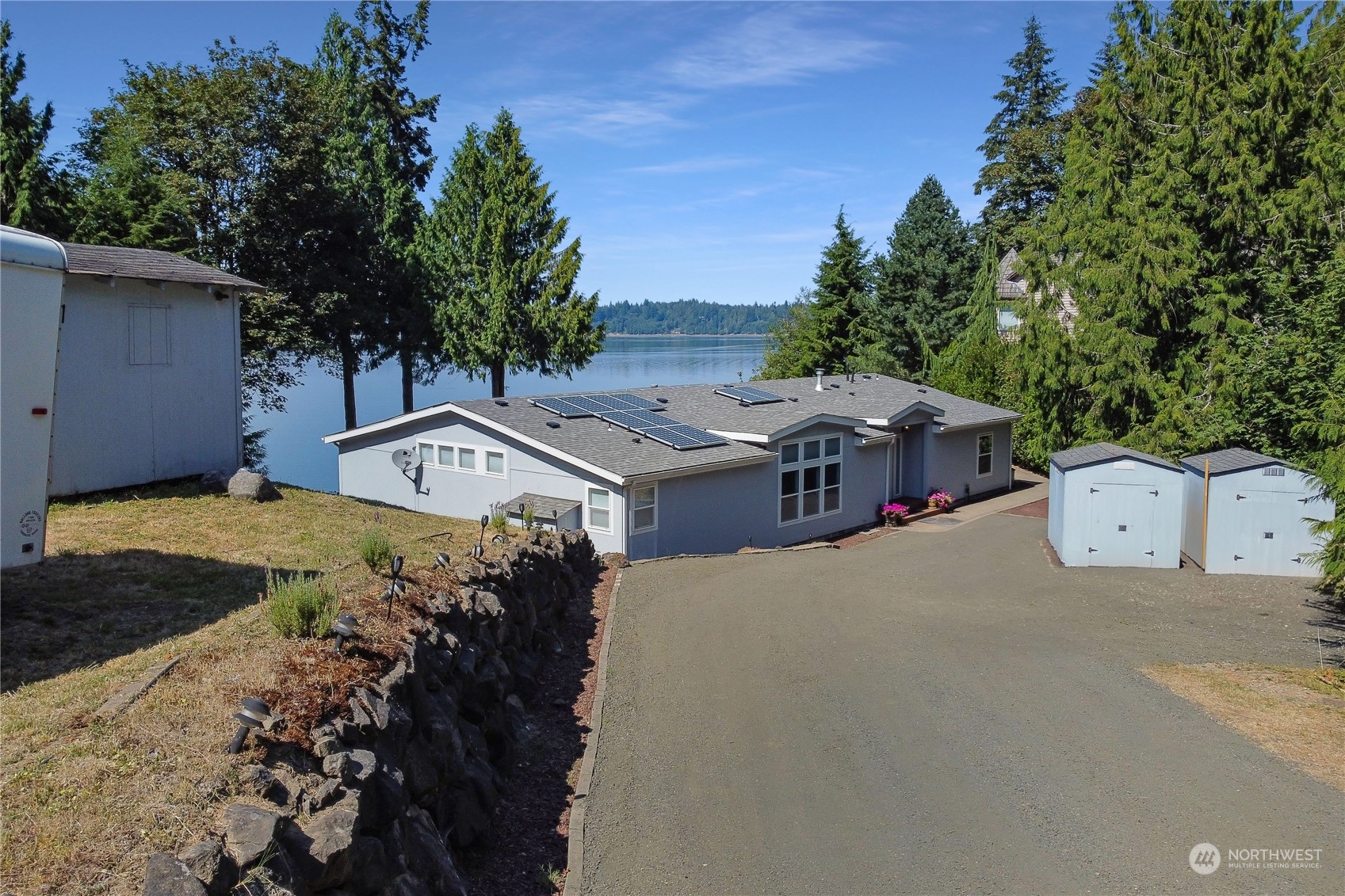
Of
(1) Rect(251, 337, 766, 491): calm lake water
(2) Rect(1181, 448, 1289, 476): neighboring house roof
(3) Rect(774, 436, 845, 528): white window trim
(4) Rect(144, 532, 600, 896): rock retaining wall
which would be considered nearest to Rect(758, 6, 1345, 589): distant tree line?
(2) Rect(1181, 448, 1289, 476): neighboring house roof

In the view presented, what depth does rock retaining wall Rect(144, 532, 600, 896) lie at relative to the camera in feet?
14.9

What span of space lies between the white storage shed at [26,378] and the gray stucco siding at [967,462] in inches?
976

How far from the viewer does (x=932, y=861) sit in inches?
286

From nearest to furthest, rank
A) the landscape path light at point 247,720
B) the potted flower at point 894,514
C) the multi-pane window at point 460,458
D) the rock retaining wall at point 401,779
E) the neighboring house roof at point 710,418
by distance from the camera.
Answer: the rock retaining wall at point 401,779 → the landscape path light at point 247,720 → the neighboring house roof at point 710,418 → the multi-pane window at point 460,458 → the potted flower at point 894,514

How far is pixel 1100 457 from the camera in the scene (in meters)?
19.3

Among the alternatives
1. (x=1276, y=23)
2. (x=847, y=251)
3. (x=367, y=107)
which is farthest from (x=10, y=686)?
(x=847, y=251)

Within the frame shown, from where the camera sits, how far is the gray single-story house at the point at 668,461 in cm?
1948

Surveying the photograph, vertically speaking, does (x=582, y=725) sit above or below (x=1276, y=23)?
below

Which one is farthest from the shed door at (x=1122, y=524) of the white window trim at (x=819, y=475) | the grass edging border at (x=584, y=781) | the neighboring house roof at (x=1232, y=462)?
the grass edging border at (x=584, y=781)

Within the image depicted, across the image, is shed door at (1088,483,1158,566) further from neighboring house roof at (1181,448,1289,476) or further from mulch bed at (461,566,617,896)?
mulch bed at (461,566,617,896)

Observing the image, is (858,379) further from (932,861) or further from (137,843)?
(137,843)

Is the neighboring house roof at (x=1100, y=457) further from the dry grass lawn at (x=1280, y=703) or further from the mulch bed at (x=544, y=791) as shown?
the mulch bed at (x=544, y=791)

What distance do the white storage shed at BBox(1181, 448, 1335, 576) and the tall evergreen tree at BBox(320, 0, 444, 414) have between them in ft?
102

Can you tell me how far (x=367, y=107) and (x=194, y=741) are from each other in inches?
1534
